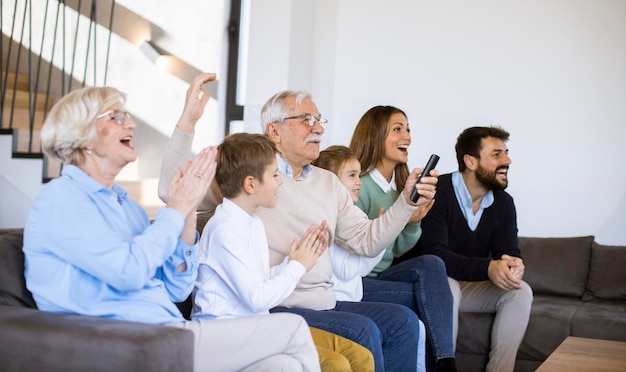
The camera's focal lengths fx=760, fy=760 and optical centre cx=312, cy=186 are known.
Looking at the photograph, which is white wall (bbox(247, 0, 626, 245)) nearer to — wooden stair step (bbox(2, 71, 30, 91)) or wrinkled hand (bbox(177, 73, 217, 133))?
wrinkled hand (bbox(177, 73, 217, 133))

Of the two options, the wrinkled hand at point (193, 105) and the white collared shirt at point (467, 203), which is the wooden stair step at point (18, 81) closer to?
the white collared shirt at point (467, 203)

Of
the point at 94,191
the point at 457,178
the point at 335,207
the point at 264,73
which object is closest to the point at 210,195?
the point at 335,207

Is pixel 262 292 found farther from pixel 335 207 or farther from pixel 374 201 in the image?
pixel 374 201

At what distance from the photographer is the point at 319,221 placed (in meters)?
2.74

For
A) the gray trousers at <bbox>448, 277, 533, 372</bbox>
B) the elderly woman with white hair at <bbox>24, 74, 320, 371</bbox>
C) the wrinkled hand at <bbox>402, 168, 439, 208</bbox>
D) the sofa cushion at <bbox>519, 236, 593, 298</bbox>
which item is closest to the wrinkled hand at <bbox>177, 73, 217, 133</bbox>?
the elderly woman with white hair at <bbox>24, 74, 320, 371</bbox>

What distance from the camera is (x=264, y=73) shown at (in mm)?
4879

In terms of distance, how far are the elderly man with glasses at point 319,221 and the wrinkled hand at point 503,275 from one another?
2.06 ft

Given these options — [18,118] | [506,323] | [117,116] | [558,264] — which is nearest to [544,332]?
[506,323]

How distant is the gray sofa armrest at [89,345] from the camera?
5.10 ft

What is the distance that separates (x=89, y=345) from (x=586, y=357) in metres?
1.75

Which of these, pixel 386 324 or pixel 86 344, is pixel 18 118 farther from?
pixel 86 344

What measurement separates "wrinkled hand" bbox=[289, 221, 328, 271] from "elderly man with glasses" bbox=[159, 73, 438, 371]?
27cm

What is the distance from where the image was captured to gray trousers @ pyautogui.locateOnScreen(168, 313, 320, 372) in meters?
1.82

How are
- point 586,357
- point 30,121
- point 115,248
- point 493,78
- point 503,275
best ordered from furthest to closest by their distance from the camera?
1. point 30,121
2. point 493,78
3. point 503,275
4. point 586,357
5. point 115,248
